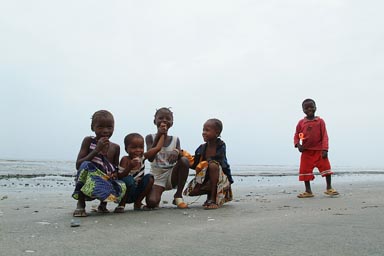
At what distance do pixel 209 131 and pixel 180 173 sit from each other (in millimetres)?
668

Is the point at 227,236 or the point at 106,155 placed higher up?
the point at 106,155

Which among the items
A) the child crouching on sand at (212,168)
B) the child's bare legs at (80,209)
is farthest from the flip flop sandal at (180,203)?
the child's bare legs at (80,209)

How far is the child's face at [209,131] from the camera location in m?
5.05

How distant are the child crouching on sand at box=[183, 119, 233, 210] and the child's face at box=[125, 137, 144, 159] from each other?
2.32ft

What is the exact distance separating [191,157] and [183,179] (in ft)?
1.12

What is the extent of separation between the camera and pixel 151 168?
5098 millimetres

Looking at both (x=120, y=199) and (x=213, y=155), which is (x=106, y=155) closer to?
(x=120, y=199)

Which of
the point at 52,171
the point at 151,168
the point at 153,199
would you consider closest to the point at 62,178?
the point at 52,171

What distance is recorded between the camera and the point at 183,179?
16.0ft

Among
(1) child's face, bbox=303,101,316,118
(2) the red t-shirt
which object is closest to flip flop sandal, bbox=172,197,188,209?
(2) the red t-shirt

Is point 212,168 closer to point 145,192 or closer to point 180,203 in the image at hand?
point 180,203

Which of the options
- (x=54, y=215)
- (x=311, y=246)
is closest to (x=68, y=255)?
(x=311, y=246)

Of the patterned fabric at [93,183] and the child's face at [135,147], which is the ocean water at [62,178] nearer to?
the child's face at [135,147]

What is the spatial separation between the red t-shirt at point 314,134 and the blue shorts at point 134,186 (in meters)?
3.38
